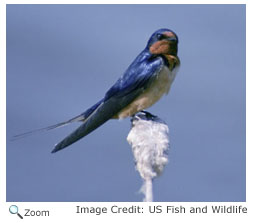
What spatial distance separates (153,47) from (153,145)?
0.67 m

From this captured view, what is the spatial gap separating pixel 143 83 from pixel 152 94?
52 millimetres

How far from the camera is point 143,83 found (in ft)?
7.20

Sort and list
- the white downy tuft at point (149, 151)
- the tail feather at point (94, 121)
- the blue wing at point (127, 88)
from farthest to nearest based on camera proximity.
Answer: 1. the blue wing at point (127, 88)
2. the tail feather at point (94, 121)
3. the white downy tuft at point (149, 151)

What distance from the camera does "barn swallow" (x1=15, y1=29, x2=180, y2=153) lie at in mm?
2178

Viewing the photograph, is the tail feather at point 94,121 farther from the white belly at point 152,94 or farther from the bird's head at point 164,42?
the bird's head at point 164,42

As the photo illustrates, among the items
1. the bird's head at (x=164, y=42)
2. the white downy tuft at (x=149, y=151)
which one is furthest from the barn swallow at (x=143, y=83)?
the white downy tuft at (x=149, y=151)

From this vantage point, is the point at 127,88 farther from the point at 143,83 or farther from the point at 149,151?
the point at 149,151

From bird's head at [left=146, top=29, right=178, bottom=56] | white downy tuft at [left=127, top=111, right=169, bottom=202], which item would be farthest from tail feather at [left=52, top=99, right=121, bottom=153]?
white downy tuft at [left=127, top=111, right=169, bottom=202]

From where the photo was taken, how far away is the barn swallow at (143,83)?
218 cm

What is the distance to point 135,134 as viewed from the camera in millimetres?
1758
